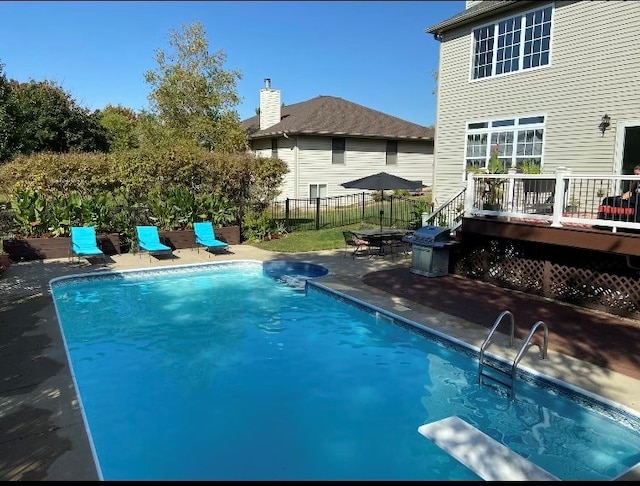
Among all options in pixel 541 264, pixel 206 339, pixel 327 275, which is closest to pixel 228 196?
pixel 327 275

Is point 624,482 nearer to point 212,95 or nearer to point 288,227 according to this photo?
point 288,227

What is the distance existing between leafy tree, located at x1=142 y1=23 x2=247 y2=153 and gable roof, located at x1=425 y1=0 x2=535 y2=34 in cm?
1251

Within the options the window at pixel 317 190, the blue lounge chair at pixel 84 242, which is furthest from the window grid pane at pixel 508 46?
the window at pixel 317 190

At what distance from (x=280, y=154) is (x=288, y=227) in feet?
29.2

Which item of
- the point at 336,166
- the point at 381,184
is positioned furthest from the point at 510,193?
the point at 336,166

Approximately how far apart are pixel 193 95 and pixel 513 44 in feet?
54.2

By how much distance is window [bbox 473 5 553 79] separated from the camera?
43.6ft

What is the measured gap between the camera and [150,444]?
5.26m

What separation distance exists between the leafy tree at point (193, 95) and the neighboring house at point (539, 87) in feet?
41.6

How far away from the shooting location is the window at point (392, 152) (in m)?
28.5

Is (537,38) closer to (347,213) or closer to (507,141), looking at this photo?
(507,141)

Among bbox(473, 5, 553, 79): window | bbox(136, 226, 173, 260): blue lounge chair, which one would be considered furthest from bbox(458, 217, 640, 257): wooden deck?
bbox(136, 226, 173, 260): blue lounge chair

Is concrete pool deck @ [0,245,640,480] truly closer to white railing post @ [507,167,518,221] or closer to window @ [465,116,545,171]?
white railing post @ [507,167,518,221]

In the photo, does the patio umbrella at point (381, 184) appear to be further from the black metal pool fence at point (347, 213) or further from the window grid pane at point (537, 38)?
the window grid pane at point (537, 38)
